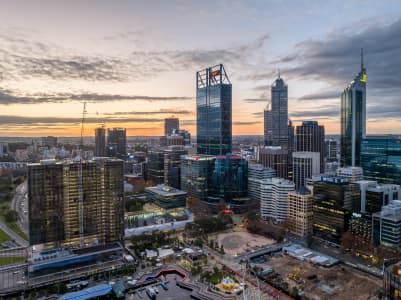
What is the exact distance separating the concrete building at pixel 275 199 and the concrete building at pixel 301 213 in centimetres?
308

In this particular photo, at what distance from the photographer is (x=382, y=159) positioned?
62688 mm

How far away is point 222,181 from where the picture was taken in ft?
197

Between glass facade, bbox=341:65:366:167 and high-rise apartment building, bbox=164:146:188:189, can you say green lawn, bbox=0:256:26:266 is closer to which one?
high-rise apartment building, bbox=164:146:188:189

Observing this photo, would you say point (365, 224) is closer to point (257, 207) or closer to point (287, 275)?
point (287, 275)

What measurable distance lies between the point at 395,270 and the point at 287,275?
12.3 metres

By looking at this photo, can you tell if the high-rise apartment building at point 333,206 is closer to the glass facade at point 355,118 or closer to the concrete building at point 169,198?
the concrete building at point 169,198

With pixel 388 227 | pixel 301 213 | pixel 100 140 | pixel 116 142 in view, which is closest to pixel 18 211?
pixel 301 213

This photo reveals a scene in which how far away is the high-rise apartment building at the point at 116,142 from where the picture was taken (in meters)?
107

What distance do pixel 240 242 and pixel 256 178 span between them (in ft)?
77.3

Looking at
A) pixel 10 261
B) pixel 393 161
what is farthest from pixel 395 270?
pixel 393 161

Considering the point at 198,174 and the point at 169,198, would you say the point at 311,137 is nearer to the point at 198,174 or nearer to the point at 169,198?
the point at 198,174

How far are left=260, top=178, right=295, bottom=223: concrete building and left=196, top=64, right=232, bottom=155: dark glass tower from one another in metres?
22.8

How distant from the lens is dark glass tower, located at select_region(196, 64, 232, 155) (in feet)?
242

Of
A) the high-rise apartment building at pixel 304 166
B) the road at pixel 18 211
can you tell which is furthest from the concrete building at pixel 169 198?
the high-rise apartment building at pixel 304 166
